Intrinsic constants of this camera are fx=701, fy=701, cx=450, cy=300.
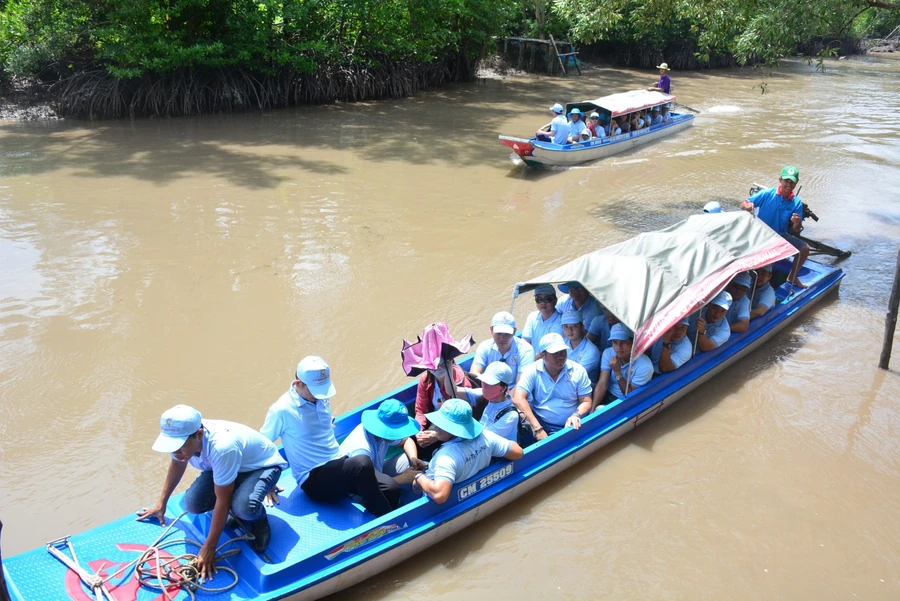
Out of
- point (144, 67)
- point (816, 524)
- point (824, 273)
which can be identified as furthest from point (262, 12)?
point (816, 524)

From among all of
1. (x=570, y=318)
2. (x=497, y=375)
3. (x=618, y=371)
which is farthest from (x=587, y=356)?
(x=497, y=375)

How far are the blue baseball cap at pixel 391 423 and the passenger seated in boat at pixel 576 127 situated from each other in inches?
440

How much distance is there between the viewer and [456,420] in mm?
5039

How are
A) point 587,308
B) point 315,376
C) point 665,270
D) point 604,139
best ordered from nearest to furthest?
point 315,376 < point 665,270 < point 587,308 < point 604,139

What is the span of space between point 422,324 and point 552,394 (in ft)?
9.28

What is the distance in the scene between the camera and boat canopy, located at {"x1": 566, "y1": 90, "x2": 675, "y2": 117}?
15.9m

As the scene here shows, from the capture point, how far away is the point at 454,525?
18.0ft

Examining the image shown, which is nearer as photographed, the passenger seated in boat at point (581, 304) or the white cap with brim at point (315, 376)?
the white cap with brim at point (315, 376)

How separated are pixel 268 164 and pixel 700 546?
11973 millimetres

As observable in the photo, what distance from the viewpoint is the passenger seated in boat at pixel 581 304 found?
7070 mm

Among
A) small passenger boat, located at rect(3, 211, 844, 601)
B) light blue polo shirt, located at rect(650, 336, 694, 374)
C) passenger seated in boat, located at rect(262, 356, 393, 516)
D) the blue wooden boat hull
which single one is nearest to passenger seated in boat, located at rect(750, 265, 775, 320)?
small passenger boat, located at rect(3, 211, 844, 601)

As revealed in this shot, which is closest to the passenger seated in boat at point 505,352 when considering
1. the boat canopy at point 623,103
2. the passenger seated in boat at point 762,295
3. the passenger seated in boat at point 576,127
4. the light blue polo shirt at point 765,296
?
the passenger seated in boat at point 762,295

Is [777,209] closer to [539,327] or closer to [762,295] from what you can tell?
[762,295]

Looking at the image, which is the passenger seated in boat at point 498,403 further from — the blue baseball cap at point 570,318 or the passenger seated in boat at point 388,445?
the blue baseball cap at point 570,318
